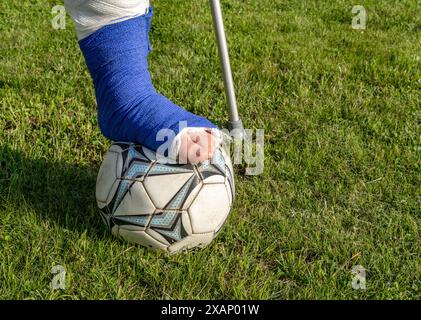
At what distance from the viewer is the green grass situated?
10.2ft

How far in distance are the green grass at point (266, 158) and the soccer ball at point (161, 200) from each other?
0.46 ft

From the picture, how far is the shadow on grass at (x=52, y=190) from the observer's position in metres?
3.46

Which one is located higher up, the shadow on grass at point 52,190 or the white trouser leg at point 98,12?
the white trouser leg at point 98,12

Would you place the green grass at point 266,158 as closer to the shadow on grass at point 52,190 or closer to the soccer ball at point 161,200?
the shadow on grass at point 52,190

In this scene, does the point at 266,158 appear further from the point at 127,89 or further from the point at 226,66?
the point at 127,89

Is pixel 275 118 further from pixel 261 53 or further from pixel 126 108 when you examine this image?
pixel 126 108

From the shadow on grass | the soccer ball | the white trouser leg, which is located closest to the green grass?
the shadow on grass

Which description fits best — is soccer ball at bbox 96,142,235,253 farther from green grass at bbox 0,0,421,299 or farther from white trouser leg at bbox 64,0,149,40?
white trouser leg at bbox 64,0,149,40

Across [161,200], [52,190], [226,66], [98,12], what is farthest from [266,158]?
[98,12]

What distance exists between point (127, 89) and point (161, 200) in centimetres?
68

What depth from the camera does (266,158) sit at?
13.6ft

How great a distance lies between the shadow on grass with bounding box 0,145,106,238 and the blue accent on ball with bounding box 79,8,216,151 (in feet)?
1.72

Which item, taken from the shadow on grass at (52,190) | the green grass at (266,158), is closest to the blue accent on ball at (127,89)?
the shadow on grass at (52,190)

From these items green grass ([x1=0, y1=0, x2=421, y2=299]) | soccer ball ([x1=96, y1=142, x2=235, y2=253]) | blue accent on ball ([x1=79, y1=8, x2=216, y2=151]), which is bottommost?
green grass ([x1=0, y1=0, x2=421, y2=299])
